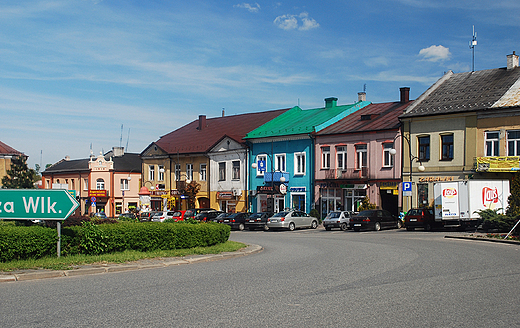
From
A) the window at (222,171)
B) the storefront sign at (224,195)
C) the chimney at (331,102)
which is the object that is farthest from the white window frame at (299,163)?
the window at (222,171)

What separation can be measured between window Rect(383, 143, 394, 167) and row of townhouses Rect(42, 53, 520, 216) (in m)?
0.08

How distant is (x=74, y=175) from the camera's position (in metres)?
73.9

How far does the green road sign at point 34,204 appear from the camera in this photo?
13438 mm

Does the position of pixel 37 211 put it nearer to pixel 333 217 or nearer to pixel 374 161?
pixel 333 217

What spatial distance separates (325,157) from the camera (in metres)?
45.3

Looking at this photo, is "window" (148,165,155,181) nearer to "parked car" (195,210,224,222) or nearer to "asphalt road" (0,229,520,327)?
"parked car" (195,210,224,222)

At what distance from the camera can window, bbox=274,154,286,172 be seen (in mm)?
48562

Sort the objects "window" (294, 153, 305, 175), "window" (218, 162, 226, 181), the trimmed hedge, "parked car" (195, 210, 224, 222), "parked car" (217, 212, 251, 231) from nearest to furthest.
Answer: the trimmed hedge < "parked car" (217, 212, 251, 231) < "parked car" (195, 210, 224, 222) < "window" (294, 153, 305, 175) < "window" (218, 162, 226, 181)

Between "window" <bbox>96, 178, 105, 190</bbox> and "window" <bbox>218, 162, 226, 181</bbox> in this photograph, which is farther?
"window" <bbox>96, 178, 105, 190</bbox>

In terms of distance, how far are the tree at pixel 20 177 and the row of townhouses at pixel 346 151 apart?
46.8ft

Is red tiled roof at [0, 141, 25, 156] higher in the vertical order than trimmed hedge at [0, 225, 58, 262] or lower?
higher

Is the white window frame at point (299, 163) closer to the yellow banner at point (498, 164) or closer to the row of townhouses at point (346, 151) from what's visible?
the row of townhouses at point (346, 151)

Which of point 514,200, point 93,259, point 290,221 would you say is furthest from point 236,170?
point 93,259

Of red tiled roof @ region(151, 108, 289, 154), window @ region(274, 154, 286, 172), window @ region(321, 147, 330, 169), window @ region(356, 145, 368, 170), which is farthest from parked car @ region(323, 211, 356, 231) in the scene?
red tiled roof @ region(151, 108, 289, 154)
